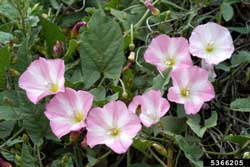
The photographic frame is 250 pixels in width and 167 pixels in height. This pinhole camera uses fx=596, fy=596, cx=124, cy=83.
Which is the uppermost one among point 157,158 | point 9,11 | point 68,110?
point 9,11

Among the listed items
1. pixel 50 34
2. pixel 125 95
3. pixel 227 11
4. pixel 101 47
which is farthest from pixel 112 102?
pixel 227 11

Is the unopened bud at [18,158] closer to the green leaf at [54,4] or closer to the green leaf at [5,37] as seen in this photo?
the green leaf at [5,37]

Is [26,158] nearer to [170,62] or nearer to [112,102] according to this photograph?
[112,102]

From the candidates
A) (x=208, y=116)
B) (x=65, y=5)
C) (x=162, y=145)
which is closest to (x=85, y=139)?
(x=162, y=145)

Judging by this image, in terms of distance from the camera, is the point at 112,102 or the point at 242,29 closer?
the point at 112,102

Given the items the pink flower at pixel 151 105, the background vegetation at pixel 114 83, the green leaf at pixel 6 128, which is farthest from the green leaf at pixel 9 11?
the pink flower at pixel 151 105

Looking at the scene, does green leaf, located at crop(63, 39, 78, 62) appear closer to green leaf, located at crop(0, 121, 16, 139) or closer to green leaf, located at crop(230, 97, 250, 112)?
green leaf, located at crop(0, 121, 16, 139)
